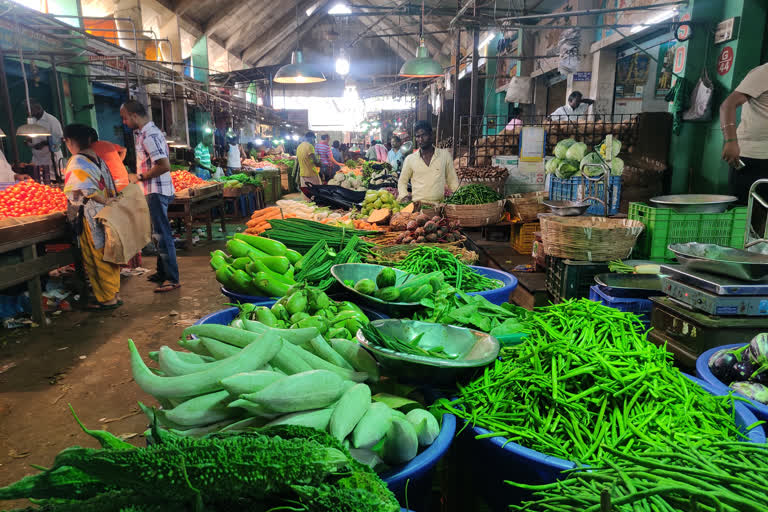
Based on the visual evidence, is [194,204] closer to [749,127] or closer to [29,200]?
[29,200]

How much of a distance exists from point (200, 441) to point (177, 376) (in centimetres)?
43

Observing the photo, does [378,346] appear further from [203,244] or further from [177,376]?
[203,244]

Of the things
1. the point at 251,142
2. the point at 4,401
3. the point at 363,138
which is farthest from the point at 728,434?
the point at 363,138

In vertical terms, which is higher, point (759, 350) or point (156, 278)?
point (759, 350)

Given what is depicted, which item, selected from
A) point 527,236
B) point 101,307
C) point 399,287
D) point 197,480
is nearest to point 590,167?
point 527,236

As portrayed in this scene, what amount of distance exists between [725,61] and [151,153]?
6922 millimetres

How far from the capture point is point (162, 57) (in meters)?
14.8

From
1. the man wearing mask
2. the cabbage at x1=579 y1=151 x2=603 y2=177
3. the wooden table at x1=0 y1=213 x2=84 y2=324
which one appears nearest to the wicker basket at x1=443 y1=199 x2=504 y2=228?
the cabbage at x1=579 y1=151 x2=603 y2=177

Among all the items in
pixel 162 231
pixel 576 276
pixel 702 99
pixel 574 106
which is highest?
pixel 574 106

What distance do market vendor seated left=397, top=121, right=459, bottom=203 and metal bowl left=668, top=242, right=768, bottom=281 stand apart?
3742 mm

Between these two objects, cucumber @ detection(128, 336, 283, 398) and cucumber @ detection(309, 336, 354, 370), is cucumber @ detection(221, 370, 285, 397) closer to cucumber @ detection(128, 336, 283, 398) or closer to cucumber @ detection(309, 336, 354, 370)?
cucumber @ detection(128, 336, 283, 398)

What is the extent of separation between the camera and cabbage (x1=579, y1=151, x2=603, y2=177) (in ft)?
14.5

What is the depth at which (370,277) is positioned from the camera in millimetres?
2479

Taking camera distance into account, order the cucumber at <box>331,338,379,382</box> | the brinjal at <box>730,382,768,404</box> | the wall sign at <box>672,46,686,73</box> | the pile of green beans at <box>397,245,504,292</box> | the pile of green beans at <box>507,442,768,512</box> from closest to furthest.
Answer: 1. the pile of green beans at <box>507,442,768,512</box>
2. the cucumber at <box>331,338,379,382</box>
3. the brinjal at <box>730,382,768,404</box>
4. the pile of green beans at <box>397,245,504,292</box>
5. the wall sign at <box>672,46,686,73</box>
